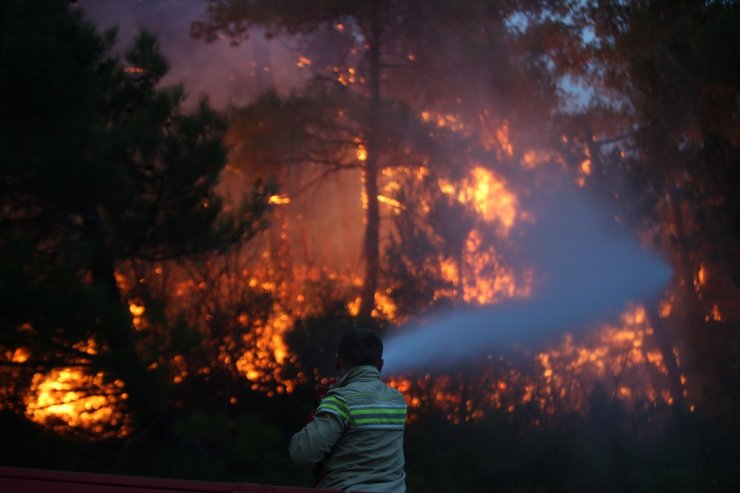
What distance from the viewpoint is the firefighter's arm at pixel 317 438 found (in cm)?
334

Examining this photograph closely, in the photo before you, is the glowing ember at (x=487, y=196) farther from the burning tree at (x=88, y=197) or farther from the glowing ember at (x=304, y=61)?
the burning tree at (x=88, y=197)

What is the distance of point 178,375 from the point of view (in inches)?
361

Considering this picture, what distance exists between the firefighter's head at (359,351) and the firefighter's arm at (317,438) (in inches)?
12.8

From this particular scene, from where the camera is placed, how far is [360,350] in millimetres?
3627

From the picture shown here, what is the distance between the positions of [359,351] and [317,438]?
1.50 feet

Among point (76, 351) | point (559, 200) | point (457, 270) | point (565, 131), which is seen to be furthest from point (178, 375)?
point (565, 131)

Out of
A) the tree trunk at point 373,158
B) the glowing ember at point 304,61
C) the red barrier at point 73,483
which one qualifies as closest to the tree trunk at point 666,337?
the tree trunk at point 373,158

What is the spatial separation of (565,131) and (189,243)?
37.0ft

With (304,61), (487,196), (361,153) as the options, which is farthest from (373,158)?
(304,61)

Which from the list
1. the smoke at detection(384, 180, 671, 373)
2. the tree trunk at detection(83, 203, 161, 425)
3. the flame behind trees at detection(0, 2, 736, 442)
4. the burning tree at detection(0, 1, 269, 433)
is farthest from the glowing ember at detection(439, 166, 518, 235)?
the tree trunk at detection(83, 203, 161, 425)

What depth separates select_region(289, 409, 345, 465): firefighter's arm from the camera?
334 cm

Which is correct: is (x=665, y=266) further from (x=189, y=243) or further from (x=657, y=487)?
(x=189, y=243)

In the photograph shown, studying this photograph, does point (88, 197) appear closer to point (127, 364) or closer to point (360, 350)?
point (127, 364)

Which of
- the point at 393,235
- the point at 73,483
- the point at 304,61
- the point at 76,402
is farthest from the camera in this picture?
the point at 304,61
